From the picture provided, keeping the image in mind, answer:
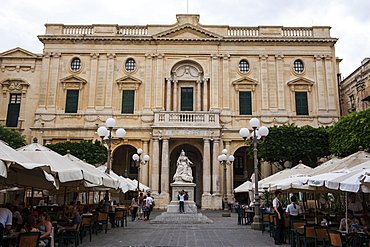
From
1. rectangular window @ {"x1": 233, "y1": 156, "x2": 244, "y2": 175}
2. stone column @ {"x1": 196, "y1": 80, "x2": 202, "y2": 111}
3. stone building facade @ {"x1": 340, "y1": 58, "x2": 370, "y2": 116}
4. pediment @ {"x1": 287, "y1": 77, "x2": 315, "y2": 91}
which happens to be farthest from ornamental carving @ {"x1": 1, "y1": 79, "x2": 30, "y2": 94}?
stone building facade @ {"x1": 340, "y1": 58, "x2": 370, "y2": 116}

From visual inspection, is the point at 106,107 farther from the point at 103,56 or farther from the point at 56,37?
the point at 56,37

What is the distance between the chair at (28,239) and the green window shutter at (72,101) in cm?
2644

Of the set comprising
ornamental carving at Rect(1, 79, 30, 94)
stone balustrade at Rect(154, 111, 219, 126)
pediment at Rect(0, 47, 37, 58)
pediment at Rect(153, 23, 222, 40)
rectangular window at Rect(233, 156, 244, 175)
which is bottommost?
rectangular window at Rect(233, 156, 244, 175)

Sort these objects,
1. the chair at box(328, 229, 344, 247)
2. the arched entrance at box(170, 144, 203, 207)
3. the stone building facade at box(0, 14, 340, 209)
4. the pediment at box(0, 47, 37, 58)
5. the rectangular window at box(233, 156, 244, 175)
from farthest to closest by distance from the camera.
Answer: the rectangular window at box(233, 156, 244, 175) < the pediment at box(0, 47, 37, 58) < the arched entrance at box(170, 144, 203, 207) < the stone building facade at box(0, 14, 340, 209) < the chair at box(328, 229, 344, 247)

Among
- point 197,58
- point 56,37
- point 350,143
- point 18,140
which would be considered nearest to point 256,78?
point 197,58

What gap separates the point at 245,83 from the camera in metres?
33.6

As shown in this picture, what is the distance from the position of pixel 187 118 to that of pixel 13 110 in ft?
52.6

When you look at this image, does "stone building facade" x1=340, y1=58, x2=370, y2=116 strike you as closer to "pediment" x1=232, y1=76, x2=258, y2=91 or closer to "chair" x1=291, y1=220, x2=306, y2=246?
"pediment" x1=232, y1=76, x2=258, y2=91

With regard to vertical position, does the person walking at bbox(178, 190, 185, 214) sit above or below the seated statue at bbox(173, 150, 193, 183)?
below

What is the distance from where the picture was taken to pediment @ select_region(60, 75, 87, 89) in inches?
1313

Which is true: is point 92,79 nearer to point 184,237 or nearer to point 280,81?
point 280,81

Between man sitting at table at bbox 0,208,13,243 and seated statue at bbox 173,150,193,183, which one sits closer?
man sitting at table at bbox 0,208,13,243

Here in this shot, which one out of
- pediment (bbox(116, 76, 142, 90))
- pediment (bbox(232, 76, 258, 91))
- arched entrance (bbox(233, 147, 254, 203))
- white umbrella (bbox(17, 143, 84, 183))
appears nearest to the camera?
white umbrella (bbox(17, 143, 84, 183))

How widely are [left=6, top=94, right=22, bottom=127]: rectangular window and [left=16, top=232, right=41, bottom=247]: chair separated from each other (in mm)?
28169
